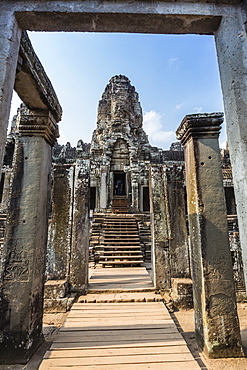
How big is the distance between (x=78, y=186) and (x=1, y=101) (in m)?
3.21

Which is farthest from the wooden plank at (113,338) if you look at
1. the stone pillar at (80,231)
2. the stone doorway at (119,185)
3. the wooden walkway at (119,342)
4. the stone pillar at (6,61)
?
the stone doorway at (119,185)

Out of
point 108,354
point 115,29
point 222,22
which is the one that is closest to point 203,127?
point 222,22

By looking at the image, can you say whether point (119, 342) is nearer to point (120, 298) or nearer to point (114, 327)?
point (114, 327)

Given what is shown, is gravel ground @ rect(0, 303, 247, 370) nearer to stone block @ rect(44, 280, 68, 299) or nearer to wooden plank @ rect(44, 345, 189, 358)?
wooden plank @ rect(44, 345, 189, 358)

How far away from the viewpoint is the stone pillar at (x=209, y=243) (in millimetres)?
2449

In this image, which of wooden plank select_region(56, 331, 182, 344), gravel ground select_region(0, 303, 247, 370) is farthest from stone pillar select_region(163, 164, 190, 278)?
wooden plank select_region(56, 331, 182, 344)

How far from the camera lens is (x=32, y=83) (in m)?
2.47

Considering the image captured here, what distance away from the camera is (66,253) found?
4.34 m

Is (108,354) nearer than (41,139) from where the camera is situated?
Yes

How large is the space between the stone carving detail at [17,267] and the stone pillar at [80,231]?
1.81 m

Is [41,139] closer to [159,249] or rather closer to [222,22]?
[222,22]

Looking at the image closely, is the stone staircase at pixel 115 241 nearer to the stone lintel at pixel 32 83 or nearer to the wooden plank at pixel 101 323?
the wooden plank at pixel 101 323

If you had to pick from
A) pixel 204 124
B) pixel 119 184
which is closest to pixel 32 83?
pixel 204 124

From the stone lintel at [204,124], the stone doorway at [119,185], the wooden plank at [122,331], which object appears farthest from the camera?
the stone doorway at [119,185]
